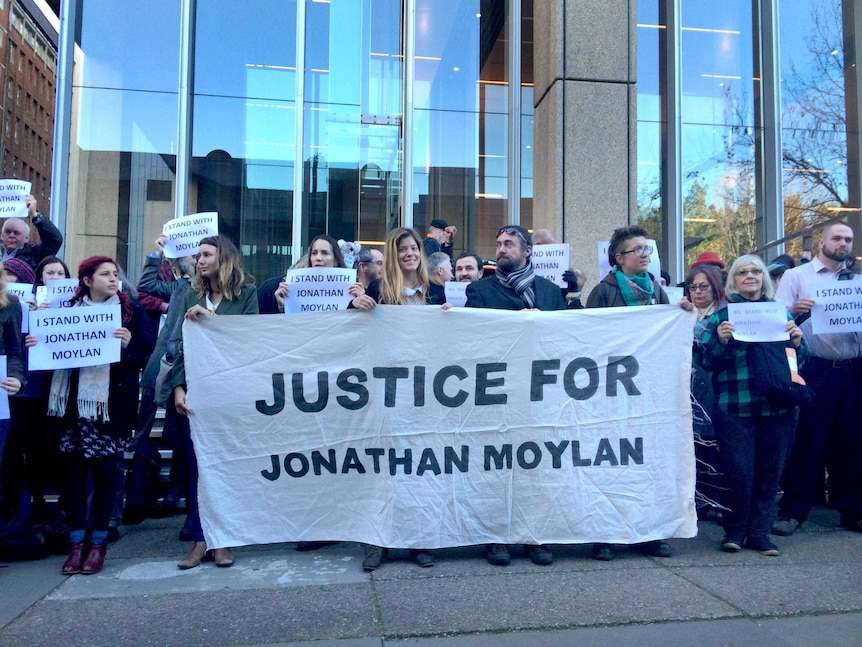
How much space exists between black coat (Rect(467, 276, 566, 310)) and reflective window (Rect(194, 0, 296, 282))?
6.12m

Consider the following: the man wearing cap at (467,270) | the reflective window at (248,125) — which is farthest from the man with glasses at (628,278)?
the reflective window at (248,125)

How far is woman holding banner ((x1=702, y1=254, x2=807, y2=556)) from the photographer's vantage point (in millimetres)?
4664

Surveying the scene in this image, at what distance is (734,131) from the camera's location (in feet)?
37.2

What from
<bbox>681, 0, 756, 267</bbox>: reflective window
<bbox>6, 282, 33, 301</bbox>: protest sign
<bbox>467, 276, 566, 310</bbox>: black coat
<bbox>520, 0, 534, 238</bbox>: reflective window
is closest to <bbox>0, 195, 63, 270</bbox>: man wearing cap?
<bbox>6, 282, 33, 301</bbox>: protest sign

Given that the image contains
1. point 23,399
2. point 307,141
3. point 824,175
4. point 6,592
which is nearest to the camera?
point 6,592

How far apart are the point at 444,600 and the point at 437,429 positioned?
3.50 feet

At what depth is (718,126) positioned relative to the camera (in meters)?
11.3

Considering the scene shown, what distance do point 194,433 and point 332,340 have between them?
3.35ft

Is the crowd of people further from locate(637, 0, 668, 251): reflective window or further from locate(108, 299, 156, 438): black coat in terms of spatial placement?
locate(637, 0, 668, 251): reflective window

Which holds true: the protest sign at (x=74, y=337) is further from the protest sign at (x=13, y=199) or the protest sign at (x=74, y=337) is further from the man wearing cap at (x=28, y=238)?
the protest sign at (x=13, y=199)

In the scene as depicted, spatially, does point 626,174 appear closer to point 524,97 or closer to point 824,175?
point 524,97

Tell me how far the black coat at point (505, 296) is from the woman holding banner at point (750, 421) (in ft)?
3.45

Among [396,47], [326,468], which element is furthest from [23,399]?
[396,47]

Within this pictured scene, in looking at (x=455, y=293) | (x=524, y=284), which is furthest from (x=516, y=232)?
(x=455, y=293)
